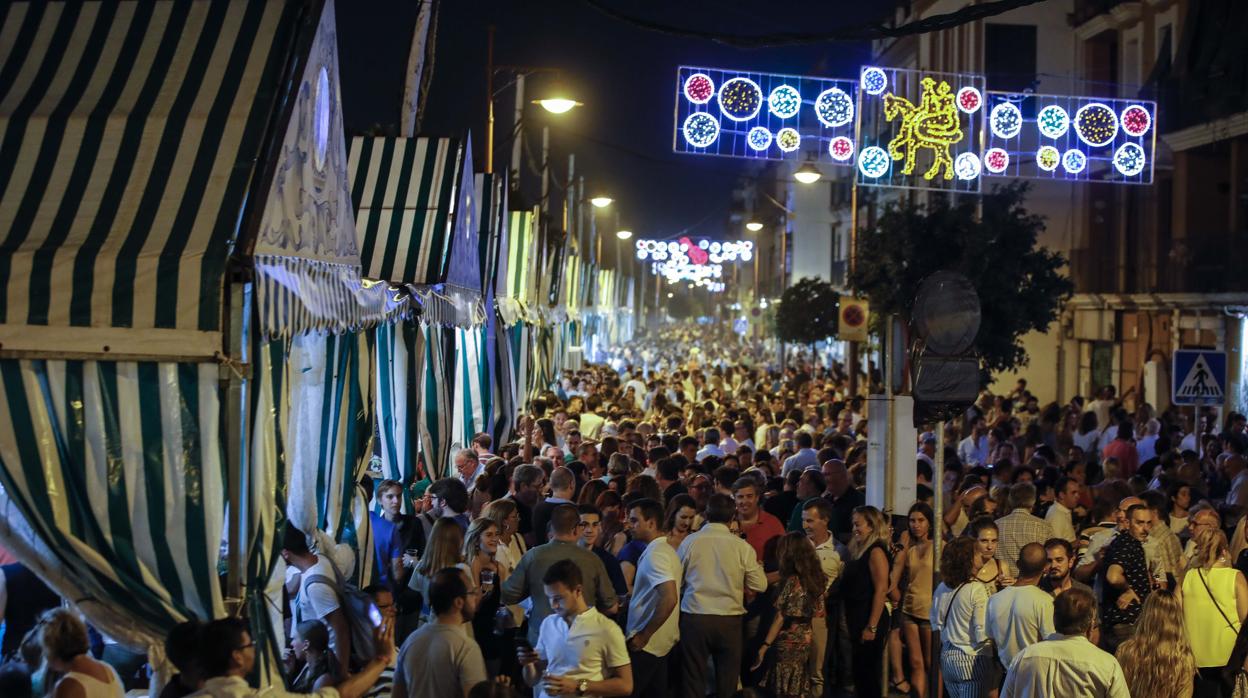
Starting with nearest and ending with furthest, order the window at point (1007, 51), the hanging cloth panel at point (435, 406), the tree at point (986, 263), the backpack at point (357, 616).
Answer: the backpack at point (357, 616)
the hanging cloth panel at point (435, 406)
the tree at point (986, 263)
the window at point (1007, 51)

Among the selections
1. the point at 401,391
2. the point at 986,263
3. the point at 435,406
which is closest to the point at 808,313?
the point at 986,263

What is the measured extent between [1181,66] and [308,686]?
2217cm

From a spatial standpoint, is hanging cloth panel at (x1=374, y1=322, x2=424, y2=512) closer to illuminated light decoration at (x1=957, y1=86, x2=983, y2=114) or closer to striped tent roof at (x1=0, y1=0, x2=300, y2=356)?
striped tent roof at (x1=0, y1=0, x2=300, y2=356)

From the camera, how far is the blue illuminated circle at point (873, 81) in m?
20.7

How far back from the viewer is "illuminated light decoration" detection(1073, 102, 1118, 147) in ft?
72.9

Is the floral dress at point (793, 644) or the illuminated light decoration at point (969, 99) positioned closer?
the floral dress at point (793, 644)

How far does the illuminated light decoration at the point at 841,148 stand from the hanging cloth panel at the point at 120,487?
1564cm

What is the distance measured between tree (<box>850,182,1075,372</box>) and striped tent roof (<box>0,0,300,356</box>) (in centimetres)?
1989

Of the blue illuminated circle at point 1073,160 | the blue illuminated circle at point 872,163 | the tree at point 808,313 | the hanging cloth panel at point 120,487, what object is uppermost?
the blue illuminated circle at point 1073,160

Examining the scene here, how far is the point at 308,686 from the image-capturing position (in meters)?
6.66

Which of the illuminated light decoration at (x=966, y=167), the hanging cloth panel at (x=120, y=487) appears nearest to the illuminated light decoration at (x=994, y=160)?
the illuminated light decoration at (x=966, y=167)

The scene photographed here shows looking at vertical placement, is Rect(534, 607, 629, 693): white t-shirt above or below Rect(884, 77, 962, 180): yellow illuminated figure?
below

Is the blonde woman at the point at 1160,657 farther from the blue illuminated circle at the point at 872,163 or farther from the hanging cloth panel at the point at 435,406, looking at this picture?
the blue illuminated circle at the point at 872,163

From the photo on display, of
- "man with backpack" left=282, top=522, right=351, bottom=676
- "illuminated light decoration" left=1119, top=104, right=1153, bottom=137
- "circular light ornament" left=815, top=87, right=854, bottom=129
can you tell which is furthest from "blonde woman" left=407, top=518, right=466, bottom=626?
"illuminated light decoration" left=1119, top=104, right=1153, bottom=137
